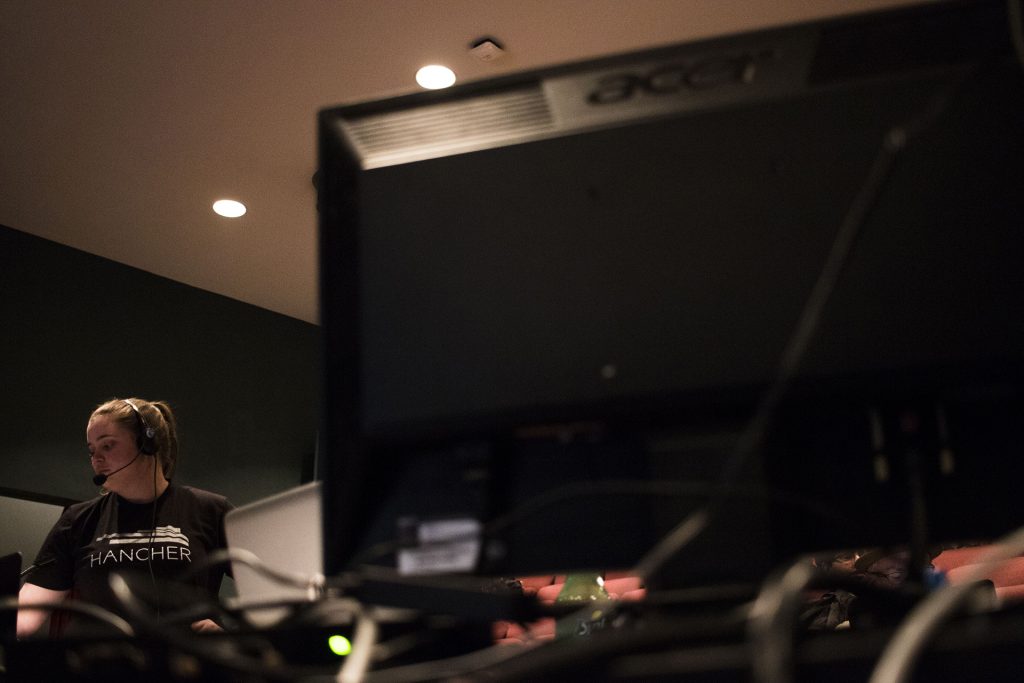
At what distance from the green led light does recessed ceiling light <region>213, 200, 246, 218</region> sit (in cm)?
345

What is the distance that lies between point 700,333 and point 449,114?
0.82ft

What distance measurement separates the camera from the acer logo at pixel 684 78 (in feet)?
2.19

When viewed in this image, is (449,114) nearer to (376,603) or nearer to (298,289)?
(376,603)

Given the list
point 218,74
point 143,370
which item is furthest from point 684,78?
point 143,370

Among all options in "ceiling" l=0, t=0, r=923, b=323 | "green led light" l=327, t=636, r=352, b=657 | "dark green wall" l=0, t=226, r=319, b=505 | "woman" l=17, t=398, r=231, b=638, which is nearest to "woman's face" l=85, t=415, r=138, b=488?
"woman" l=17, t=398, r=231, b=638

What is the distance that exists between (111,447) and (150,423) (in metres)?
0.13

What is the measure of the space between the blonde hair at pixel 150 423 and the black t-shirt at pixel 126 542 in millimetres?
119

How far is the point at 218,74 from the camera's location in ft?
10.3

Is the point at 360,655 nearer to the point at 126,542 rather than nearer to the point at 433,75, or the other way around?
Answer: the point at 126,542

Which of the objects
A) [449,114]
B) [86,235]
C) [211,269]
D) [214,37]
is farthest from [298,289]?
[449,114]

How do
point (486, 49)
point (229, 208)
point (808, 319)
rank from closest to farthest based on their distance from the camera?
point (808, 319)
point (486, 49)
point (229, 208)

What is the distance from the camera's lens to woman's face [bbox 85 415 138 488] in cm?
273

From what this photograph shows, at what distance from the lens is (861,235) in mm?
638

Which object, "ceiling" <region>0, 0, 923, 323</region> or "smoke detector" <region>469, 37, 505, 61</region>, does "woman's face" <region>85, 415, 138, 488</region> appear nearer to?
"ceiling" <region>0, 0, 923, 323</region>
